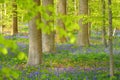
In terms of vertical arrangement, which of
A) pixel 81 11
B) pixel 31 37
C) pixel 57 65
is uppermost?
pixel 81 11

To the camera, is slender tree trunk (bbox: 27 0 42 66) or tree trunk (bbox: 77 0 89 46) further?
tree trunk (bbox: 77 0 89 46)

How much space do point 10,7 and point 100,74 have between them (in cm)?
Answer: 2492

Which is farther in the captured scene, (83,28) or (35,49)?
(83,28)

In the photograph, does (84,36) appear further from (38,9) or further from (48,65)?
(38,9)

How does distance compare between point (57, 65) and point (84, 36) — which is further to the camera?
point (84, 36)

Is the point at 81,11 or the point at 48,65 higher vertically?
the point at 81,11

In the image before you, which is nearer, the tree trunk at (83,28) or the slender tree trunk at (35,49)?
the slender tree trunk at (35,49)

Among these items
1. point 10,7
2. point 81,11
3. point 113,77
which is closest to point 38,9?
point 113,77

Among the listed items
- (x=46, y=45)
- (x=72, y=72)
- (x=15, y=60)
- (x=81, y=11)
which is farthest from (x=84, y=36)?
(x=72, y=72)

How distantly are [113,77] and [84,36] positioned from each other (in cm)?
1230

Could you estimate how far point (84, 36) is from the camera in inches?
838

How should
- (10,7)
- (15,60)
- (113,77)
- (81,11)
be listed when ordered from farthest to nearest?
(10,7)
(81,11)
(15,60)
(113,77)

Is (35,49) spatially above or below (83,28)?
below

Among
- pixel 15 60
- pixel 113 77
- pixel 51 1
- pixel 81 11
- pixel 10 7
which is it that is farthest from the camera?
pixel 10 7
